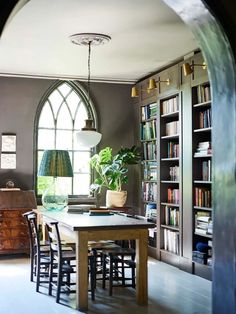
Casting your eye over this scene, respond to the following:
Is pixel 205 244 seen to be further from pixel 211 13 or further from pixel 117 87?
pixel 211 13

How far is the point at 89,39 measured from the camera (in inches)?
225

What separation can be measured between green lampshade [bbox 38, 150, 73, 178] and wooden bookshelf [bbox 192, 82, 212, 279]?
5.24 feet

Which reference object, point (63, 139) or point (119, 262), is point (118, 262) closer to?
point (119, 262)

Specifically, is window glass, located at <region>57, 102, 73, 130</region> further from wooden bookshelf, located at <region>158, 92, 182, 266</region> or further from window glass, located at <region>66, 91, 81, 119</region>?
wooden bookshelf, located at <region>158, 92, 182, 266</region>

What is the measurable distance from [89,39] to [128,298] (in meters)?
2.89

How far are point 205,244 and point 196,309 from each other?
1.57 m

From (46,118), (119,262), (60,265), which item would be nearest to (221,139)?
(60,265)

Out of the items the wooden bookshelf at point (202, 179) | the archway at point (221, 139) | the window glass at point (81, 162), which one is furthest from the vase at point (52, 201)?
the archway at point (221, 139)

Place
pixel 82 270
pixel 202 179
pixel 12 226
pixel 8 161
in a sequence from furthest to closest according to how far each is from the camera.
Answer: pixel 8 161 → pixel 12 226 → pixel 202 179 → pixel 82 270

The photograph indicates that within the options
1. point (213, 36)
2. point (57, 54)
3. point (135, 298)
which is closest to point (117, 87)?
→ point (57, 54)

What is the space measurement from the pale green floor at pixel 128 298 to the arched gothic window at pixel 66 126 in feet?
7.19

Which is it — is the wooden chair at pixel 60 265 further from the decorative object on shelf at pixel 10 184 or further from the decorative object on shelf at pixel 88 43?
the decorative object on shelf at pixel 10 184

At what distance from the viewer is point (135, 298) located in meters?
4.97

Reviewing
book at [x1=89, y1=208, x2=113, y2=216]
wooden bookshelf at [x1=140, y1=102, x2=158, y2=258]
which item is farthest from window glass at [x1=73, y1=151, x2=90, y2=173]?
book at [x1=89, y1=208, x2=113, y2=216]
